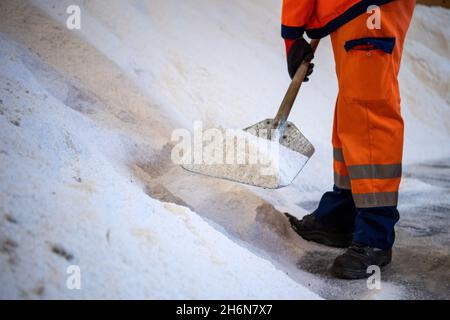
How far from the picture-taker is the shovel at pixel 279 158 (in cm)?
173

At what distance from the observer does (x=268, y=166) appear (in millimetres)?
1756

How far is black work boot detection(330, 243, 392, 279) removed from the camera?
160 cm

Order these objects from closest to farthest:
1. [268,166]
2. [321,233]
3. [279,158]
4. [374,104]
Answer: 1. [374,104]
2. [268,166]
3. [279,158]
4. [321,233]

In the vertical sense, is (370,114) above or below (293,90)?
below

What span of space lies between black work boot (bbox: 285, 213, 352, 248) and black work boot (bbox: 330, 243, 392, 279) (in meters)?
0.31

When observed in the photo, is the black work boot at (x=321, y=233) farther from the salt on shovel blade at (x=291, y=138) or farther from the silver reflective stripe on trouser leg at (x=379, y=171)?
the silver reflective stripe on trouser leg at (x=379, y=171)

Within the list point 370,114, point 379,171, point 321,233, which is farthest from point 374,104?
point 321,233

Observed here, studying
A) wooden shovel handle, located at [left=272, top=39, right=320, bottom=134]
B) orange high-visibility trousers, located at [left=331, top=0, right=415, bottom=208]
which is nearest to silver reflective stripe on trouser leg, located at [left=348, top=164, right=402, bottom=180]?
orange high-visibility trousers, located at [left=331, top=0, right=415, bottom=208]

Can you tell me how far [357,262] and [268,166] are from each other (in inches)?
19.5

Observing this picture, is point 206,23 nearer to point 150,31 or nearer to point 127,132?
point 150,31

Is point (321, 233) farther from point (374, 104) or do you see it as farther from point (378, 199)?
point (374, 104)

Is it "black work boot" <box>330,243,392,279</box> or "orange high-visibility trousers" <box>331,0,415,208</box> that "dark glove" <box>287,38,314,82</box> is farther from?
"black work boot" <box>330,243,392,279</box>

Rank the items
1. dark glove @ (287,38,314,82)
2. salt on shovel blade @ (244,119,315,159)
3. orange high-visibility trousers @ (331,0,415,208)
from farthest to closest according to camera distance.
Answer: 1. salt on shovel blade @ (244,119,315,159)
2. dark glove @ (287,38,314,82)
3. orange high-visibility trousers @ (331,0,415,208)
